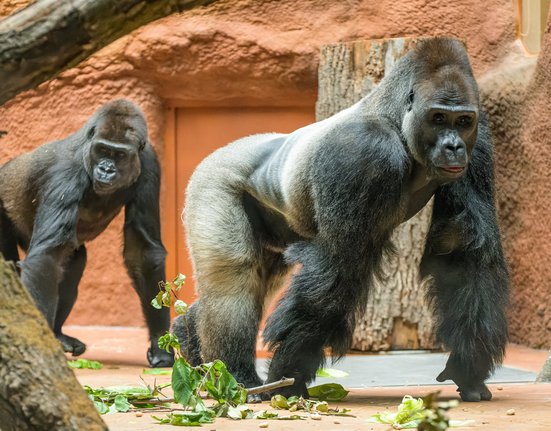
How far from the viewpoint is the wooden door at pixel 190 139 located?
27.2 feet

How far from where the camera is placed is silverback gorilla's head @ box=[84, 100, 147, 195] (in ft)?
18.9

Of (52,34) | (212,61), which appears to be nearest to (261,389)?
(52,34)

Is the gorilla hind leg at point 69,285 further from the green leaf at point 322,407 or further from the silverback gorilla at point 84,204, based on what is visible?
the green leaf at point 322,407

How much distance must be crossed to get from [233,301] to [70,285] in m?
2.39

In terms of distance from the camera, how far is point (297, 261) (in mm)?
3984

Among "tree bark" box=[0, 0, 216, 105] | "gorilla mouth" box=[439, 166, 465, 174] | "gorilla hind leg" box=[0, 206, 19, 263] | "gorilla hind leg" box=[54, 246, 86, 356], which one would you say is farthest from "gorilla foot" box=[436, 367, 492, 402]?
"gorilla hind leg" box=[0, 206, 19, 263]

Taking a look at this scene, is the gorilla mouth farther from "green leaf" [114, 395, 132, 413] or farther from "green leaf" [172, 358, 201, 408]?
"green leaf" [114, 395, 132, 413]

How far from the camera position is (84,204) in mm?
5918

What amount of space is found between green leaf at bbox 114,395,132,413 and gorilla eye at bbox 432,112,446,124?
5.21ft

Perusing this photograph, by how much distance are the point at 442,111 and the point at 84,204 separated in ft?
9.06

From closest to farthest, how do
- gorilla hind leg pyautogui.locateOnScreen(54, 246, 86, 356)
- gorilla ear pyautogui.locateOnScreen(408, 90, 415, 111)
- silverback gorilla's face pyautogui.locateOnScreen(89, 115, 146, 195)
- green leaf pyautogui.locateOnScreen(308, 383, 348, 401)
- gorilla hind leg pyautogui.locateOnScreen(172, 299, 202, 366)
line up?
gorilla ear pyautogui.locateOnScreen(408, 90, 415, 111) < green leaf pyautogui.locateOnScreen(308, 383, 348, 401) < gorilla hind leg pyautogui.locateOnScreen(172, 299, 202, 366) < silverback gorilla's face pyautogui.locateOnScreen(89, 115, 146, 195) < gorilla hind leg pyautogui.locateOnScreen(54, 246, 86, 356)

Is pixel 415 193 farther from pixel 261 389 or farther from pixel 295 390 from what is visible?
pixel 261 389

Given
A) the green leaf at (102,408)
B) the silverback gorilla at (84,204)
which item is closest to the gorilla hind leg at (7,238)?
the silverback gorilla at (84,204)

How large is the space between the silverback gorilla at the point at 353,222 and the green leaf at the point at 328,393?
16cm
